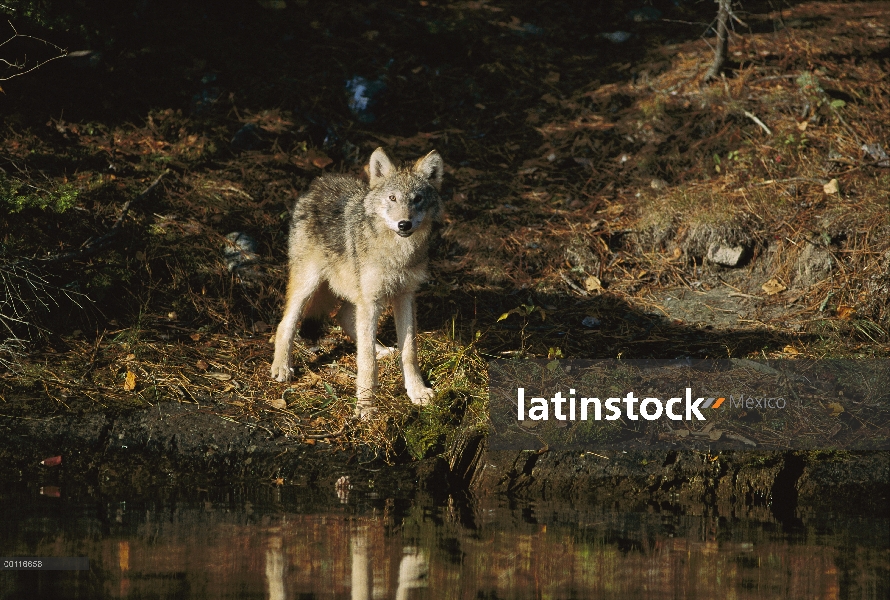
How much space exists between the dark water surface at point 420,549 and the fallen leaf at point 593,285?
327 cm

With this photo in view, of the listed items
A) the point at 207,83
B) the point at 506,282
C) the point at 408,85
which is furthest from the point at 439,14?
the point at 506,282

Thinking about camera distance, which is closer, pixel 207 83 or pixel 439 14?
pixel 207 83

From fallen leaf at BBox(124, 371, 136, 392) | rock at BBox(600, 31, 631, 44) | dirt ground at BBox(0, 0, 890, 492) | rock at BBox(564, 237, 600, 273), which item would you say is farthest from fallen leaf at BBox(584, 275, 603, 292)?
rock at BBox(600, 31, 631, 44)

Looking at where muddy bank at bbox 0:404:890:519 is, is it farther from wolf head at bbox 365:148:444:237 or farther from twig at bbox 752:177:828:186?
twig at bbox 752:177:828:186

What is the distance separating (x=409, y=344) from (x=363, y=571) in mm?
2823

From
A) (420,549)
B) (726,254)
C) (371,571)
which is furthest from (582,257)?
(371,571)

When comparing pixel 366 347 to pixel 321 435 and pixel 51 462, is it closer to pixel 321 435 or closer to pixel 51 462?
pixel 321 435

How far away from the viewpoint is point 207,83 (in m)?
11.4

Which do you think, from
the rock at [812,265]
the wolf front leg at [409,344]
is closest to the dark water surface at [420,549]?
the wolf front leg at [409,344]

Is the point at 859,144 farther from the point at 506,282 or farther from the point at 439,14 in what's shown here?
the point at 439,14

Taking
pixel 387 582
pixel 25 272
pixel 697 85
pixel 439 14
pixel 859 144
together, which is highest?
pixel 439 14

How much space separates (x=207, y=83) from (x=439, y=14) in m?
3.87

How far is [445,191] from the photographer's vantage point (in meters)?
10.5

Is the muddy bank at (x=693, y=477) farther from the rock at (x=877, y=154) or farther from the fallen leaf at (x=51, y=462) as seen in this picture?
the rock at (x=877, y=154)
